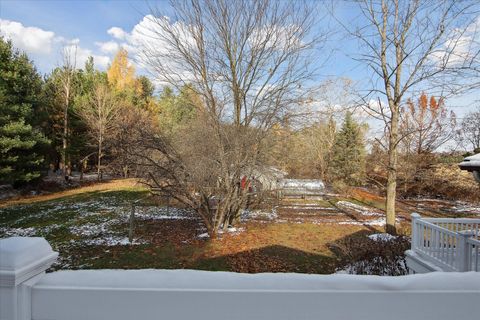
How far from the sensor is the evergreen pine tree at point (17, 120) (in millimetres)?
15570

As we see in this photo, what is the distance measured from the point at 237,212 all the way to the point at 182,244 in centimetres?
278

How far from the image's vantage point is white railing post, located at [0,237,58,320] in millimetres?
1216

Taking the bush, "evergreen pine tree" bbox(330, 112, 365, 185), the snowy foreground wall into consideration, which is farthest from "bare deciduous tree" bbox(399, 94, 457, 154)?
the snowy foreground wall

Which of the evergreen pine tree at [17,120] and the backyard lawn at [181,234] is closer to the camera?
the backyard lawn at [181,234]

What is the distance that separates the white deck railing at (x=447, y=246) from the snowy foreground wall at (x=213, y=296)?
4226mm

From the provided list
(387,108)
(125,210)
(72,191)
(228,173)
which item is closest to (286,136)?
(228,173)

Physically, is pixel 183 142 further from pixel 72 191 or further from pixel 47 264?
pixel 72 191

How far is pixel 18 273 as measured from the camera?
122 centimetres

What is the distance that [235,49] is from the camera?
8.61 metres

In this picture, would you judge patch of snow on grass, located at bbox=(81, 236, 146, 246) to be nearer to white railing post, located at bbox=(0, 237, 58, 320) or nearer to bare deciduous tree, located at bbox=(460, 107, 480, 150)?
white railing post, located at bbox=(0, 237, 58, 320)

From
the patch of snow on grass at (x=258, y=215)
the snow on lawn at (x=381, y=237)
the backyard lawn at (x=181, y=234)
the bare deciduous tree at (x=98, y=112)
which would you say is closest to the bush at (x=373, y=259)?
the backyard lawn at (x=181, y=234)

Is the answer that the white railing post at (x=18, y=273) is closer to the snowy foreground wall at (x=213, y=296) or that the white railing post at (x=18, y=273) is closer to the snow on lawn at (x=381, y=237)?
the snowy foreground wall at (x=213, y=296)

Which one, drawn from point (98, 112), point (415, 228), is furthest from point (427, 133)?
point (98, 112)

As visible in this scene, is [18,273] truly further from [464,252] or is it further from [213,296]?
[464,252]
